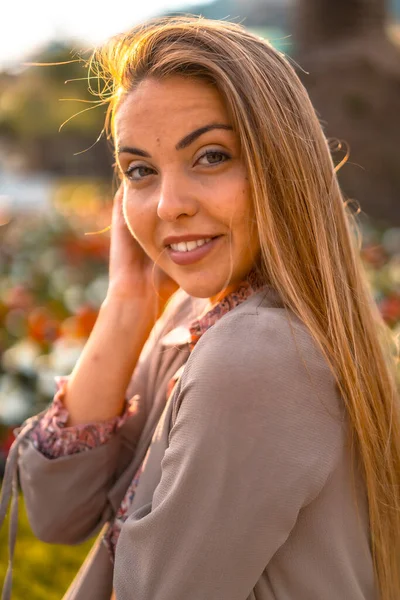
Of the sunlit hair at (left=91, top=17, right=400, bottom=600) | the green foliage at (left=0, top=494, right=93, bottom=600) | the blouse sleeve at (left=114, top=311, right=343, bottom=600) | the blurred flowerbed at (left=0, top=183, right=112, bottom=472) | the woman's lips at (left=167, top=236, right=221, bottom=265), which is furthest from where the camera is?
the blurred flowerbed at (left=0, top=183, right=112, bottom=472)

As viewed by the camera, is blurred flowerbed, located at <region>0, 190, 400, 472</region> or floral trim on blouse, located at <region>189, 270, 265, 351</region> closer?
floral trim on blouse, located at <region>189, 270, 265, 351</region>

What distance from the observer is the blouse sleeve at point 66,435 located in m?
1.88

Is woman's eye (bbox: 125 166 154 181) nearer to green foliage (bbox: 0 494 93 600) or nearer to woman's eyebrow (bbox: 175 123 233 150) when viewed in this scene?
woman's eyebrow (bbox: 175 123 233 150)

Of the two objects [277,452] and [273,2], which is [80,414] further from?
[273,2]

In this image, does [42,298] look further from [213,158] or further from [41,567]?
[213,158]

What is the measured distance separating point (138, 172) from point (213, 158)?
0.21 meters

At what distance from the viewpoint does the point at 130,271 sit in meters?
2.08

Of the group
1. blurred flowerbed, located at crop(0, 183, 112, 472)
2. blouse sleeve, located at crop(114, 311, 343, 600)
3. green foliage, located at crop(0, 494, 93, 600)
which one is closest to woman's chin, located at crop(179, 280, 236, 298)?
blouse sleeve, located at crop(114, 311, 343, 600)

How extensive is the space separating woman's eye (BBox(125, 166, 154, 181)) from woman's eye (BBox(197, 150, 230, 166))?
0.15 metres

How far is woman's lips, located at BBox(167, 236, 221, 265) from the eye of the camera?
1592mm

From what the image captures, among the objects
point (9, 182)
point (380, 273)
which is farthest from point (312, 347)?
point (9, 182)

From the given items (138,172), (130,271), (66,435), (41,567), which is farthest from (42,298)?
(138,172)

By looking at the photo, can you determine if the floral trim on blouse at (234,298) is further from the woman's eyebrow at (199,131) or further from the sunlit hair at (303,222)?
the woman's eyebrow at (199,131)

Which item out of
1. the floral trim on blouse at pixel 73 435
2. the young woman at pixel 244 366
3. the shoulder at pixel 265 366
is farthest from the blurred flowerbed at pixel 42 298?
the shoulder at pixel 265 366
